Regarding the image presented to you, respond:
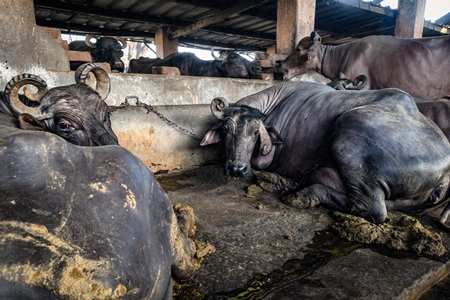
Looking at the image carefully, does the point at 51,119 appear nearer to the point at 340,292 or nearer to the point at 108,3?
the point at 340,292

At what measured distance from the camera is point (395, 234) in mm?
2408

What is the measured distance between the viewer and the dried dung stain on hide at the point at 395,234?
2.22 metres

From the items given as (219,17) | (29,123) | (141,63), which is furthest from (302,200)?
(141,63)

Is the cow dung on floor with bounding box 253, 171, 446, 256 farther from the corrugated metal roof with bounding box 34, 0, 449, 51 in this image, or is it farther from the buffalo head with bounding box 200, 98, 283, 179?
the corrugated metal roof with bounding box 34, 0, 449, 51

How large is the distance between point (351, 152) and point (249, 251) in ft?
4.55

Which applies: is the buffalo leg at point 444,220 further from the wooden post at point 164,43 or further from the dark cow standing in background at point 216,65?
the wooden post at point 164,43

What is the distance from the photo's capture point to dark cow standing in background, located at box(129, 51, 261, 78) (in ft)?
23.2

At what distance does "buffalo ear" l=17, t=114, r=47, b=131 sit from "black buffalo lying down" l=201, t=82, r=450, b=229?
6.44ft

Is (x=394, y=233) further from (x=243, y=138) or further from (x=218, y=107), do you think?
(x=218, y=107)

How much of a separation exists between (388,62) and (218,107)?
3.52m

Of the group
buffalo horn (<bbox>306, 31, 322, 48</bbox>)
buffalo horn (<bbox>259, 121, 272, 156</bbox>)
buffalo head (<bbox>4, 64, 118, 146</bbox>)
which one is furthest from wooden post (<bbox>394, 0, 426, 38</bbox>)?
buffalo head (<bbox>4, 64, 118, 146</bbox>)

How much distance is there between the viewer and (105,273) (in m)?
1.12

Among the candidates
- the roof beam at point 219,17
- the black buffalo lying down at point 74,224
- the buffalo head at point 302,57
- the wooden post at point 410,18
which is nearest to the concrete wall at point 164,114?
the buffalo head at point 302,57

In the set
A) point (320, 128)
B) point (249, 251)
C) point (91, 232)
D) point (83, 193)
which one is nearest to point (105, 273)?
point (91, 232)
